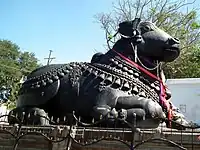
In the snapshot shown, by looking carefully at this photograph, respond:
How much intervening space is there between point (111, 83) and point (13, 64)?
1019 inches

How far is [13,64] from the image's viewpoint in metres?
30.0

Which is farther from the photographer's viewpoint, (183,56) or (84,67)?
(183,56)

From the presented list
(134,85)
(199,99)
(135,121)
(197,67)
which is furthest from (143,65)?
(197,67)

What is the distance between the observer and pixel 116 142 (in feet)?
12.9

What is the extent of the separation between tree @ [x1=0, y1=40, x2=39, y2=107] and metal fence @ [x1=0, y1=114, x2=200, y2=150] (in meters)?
21.7

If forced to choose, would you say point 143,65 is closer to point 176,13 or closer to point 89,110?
point 89,110

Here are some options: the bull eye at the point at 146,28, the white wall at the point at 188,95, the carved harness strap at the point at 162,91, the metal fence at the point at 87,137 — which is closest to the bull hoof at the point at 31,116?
the metal fence at the point at 87,137

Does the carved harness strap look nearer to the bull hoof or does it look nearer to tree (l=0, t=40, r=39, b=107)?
the bull hoof

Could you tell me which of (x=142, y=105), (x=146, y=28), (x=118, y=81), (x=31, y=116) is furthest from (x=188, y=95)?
(x=31, y=116)

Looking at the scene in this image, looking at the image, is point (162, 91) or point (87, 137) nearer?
point (87, 137)

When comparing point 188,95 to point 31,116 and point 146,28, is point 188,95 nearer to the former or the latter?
point 146,28

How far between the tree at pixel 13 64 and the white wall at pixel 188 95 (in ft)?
42.5

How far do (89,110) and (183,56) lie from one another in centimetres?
1503

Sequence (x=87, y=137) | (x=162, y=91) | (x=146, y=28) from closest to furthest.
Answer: (x=87, y=137), (x=162, y=91), (x=146, y=28)
